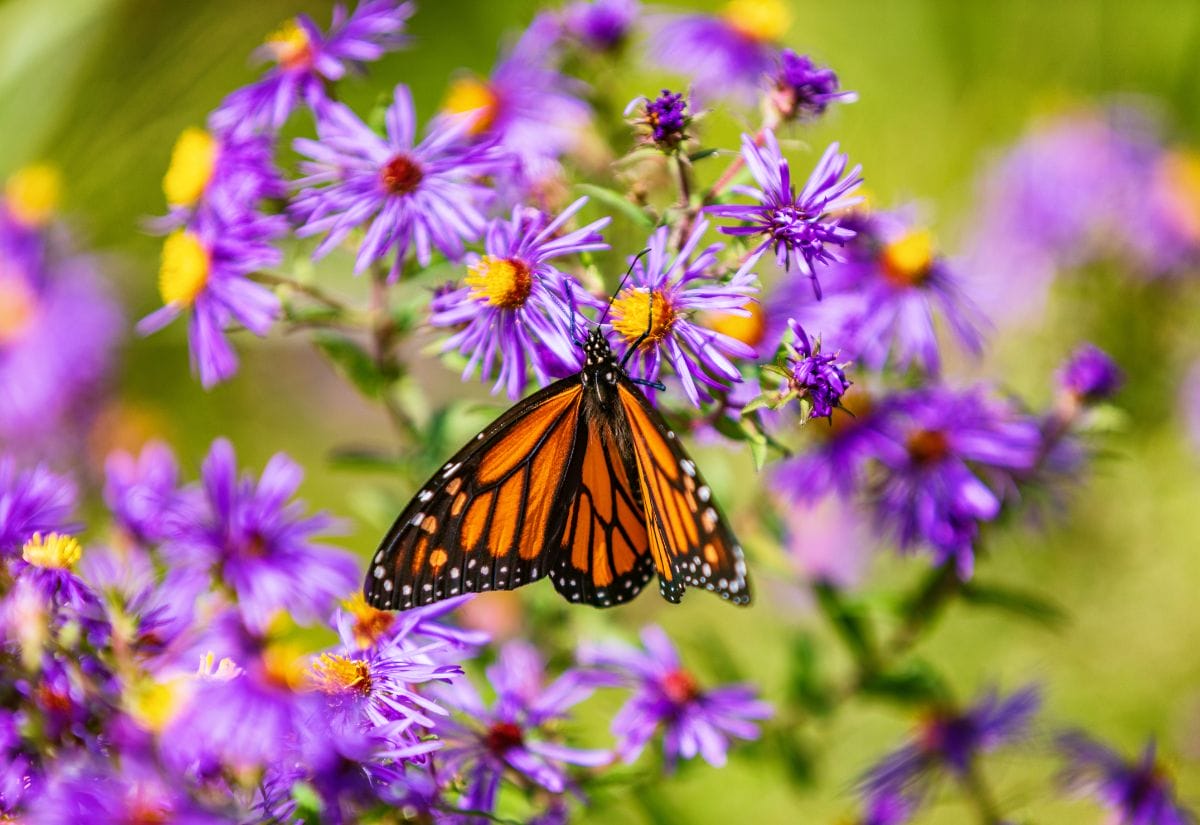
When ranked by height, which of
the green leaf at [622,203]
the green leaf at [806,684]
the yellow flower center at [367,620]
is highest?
the green leaf at [622,203]

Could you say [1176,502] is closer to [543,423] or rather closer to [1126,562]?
[1126,562]

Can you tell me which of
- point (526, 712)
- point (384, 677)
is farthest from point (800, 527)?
point (384, 677)

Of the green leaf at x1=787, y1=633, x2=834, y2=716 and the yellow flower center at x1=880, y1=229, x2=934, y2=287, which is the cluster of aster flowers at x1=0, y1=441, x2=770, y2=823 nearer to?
the green leaf at x1=787, y1=633, x2=834, y2=716

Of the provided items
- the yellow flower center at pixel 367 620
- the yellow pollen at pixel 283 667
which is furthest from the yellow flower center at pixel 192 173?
the yellow pollen at pixel 283 667

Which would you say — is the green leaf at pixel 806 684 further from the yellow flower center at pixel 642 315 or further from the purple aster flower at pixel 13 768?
the purple aster flower at pixel 13 768

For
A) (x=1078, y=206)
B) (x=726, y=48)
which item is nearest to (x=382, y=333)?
(x=726, y=48)

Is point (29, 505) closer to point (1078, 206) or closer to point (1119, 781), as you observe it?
point (1119, 781)

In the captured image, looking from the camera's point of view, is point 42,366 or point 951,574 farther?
point 42,366
